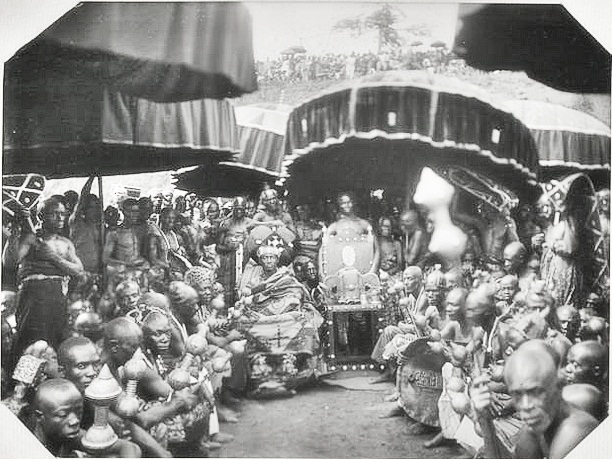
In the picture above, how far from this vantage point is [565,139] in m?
4.05

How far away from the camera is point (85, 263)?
417cm

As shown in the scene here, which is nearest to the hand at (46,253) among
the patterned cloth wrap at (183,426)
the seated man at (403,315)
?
the patterned cloth wrap at (183,426)

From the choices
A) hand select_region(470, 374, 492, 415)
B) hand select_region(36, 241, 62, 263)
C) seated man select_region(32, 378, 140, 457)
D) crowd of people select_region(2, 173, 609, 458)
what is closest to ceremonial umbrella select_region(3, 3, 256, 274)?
crowd of people select_region(2, 173, 609, 458)

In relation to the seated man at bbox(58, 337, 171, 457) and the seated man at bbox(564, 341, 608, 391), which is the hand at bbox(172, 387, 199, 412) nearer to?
the seated man at bbox(58, 337, 171, 457)

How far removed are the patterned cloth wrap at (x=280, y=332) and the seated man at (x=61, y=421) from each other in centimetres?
74

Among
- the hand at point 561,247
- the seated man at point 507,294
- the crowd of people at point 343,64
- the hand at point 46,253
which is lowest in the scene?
the seated man at point 507,294

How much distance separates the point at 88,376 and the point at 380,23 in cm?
225

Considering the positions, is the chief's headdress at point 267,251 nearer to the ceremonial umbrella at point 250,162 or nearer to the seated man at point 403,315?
the ceremonial umbrella at point 250,162

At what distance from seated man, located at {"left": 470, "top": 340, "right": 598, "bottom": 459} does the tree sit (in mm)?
1678

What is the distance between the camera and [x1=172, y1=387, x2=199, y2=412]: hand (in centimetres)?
406

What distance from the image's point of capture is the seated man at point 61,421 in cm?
404

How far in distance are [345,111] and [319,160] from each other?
0.27 meters

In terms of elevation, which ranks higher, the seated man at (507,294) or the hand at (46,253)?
the hand at (46,253)

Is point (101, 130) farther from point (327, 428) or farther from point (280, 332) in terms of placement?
point (327, 428)
